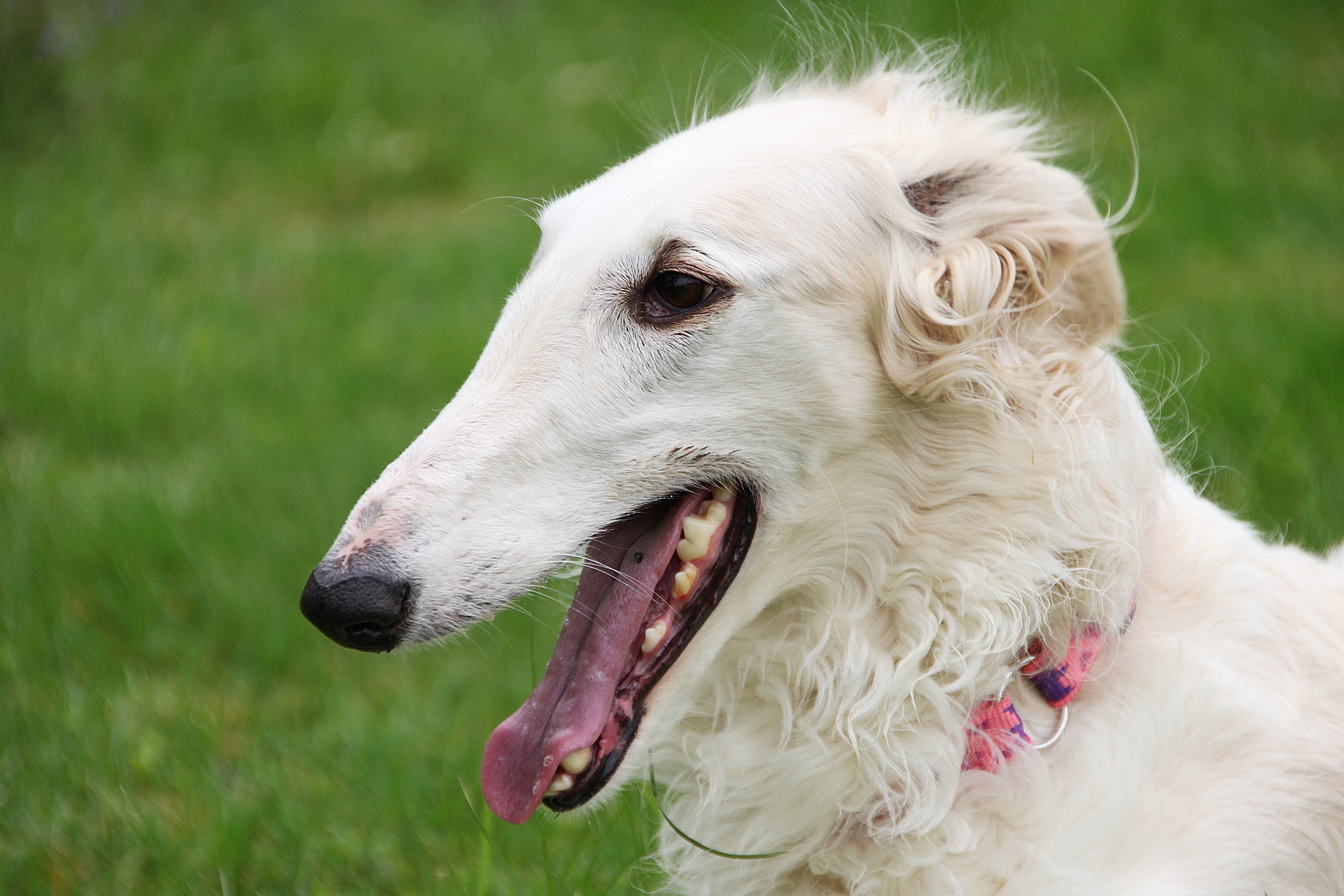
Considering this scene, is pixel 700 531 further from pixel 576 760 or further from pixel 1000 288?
pixel 1000 288

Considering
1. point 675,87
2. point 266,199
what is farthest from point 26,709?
point 675,87

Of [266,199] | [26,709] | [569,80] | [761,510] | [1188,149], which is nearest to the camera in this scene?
[761,510]

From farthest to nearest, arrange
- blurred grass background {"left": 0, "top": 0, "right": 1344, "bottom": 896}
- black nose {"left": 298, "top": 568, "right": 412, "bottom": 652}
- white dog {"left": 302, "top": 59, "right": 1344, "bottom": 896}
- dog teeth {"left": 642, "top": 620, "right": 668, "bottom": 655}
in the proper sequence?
1. blurred grass background {"left": 0, "top": 0, "right": 1344, "bottom": 896}
2. dog teeth {"left": 642, "top": 620, "right": 668, "bottom": 655}
3. white dog {"left": 302, "top": 59, "right": 1344, "bottom": 896}
4. black nose {"left": 298, "top": 568, "right": 412, "bottom": 652}

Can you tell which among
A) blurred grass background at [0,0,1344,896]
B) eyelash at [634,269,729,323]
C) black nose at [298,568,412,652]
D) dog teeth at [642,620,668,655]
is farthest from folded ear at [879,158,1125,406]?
black nose at [298,568,412,652]

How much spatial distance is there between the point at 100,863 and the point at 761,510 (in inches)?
89.2

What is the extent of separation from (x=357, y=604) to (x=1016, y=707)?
134 centimetres

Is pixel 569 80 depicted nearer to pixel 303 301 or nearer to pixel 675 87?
pixel 675 87

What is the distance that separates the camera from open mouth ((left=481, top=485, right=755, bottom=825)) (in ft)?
7.88

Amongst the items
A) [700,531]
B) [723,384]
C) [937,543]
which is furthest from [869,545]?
[723,384]

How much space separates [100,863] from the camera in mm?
3359

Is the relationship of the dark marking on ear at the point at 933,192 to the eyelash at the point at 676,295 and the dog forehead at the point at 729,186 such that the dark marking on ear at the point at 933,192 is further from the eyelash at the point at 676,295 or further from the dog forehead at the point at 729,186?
the eyelash at the point at 676,295

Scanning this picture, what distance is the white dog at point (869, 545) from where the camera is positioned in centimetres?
232

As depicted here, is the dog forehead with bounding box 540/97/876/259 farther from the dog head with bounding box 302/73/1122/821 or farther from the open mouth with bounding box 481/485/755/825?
the open mouth with bounding box 481/485/755/825

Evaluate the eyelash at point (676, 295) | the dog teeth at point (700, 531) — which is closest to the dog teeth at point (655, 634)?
the dog teeth at point (700, 531)
